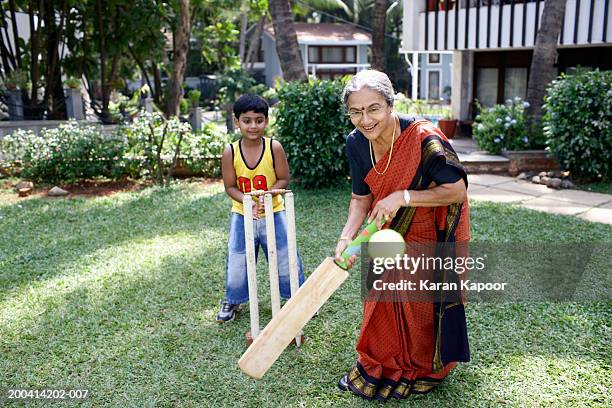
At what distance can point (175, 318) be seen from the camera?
13.8 ft

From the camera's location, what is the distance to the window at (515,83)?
44.7ft

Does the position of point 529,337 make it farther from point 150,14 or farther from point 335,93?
point 150,14

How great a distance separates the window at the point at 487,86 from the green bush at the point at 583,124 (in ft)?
19.8

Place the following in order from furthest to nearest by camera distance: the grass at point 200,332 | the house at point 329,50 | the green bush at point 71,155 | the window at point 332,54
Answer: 1. the window at point 332,54
2. the house at point 329,50
3. the green bush at point 71,155
4. the grass at point 200,332

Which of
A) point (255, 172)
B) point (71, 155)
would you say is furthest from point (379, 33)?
point (255, 172)

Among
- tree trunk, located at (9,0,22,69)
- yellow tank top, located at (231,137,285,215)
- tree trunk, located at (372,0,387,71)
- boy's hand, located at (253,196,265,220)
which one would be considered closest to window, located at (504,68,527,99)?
tree trunk, located at (372,0,387,71)

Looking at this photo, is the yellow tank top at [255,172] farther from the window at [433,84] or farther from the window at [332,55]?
the window at [332,55]

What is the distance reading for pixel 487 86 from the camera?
47.6 feet

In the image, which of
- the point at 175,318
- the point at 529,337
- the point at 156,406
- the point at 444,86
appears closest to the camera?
the point at 156,406

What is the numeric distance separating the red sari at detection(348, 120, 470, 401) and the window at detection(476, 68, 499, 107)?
487 inches

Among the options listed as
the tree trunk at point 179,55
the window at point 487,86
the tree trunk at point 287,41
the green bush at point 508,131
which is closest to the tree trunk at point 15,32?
the tree trunk at point 179,55

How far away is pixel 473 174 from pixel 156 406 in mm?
7349

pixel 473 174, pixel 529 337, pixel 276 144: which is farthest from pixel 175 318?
pixel 473 174

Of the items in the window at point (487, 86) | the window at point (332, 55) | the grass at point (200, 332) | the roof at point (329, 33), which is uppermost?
the roof at point (329, 33)
